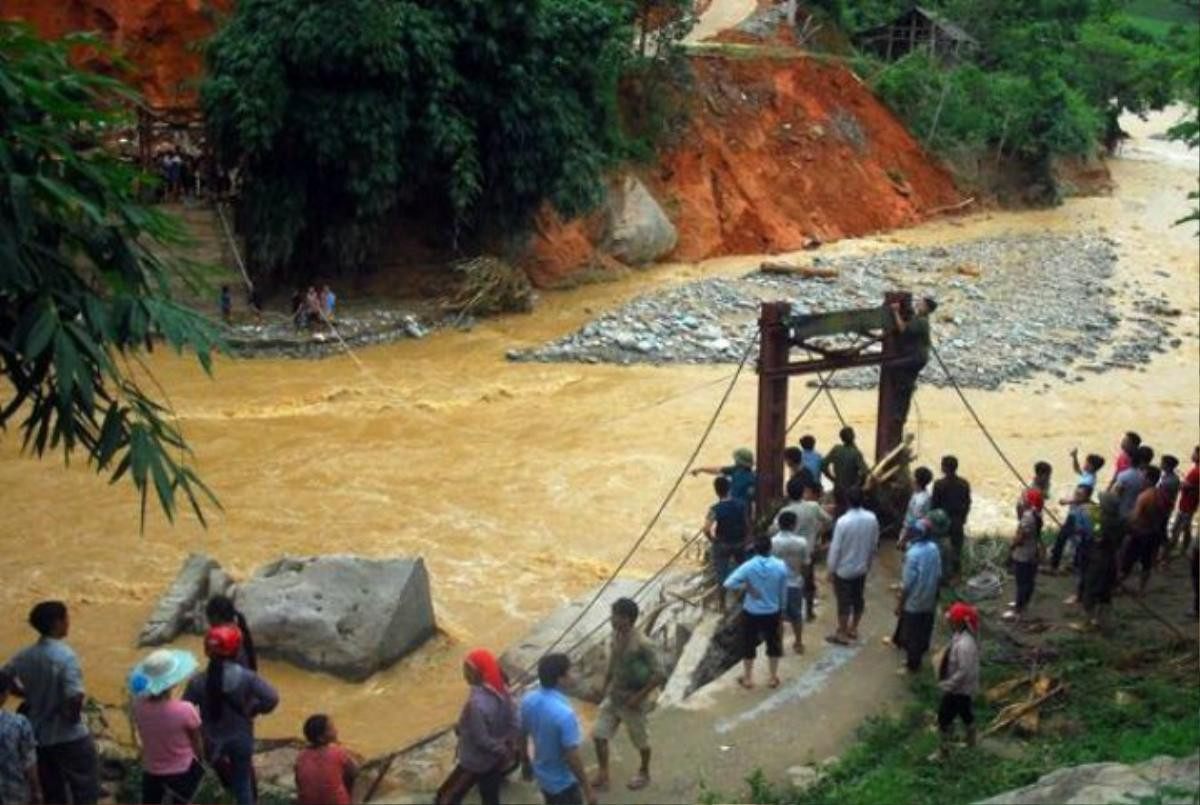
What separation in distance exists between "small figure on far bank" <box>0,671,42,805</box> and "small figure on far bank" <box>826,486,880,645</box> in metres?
5.67

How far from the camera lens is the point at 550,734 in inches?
292

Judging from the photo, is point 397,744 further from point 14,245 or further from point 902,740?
point 14,245

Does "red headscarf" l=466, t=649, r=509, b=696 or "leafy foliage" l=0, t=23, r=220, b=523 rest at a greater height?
"leafy foliage" l=0, t=23, r=220, b=523

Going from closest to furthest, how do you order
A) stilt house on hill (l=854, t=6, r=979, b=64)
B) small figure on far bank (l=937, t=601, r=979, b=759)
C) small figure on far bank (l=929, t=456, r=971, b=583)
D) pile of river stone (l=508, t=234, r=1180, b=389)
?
small figure on far bank (l=937, t=601, r=979, b=759), small figure on far bank (l=929, t=456, r=971, b=583), pile of river stone (l=508, t=234, r=1180, b=389), stilt house on hill (l=854, t=6, r=979, b=64)

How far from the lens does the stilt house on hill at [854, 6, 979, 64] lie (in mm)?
47250

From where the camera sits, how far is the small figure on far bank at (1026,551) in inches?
440

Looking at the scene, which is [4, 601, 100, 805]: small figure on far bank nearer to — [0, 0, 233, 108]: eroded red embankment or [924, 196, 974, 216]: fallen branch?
[0, 0, 233, 108]: eroded red embankment

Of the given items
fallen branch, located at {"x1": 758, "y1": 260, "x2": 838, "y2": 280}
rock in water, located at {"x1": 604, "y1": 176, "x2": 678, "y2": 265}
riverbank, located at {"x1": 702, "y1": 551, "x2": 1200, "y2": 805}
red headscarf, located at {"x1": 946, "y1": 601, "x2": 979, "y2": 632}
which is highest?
rock in water, located at {"x1": 604, "y1": 176, "x2": 678, "y2": 265}

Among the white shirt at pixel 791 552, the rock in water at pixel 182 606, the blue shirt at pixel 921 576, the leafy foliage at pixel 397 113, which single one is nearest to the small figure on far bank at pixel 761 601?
the white shirt at pixel 791 552

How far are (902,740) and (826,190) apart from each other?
97.5 feet

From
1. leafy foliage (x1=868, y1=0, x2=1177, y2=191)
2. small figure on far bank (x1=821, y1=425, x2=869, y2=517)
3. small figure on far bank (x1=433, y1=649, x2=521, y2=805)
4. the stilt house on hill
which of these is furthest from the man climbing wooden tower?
the stilt house on hill

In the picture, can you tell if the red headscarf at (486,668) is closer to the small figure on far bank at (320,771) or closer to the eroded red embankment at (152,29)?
the small figure on far bank at (320,771)

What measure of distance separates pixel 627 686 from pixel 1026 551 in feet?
13.9

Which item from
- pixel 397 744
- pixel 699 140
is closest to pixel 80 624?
pixel 397 744
